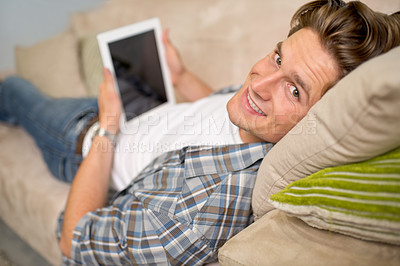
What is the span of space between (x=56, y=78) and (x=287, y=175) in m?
1.44

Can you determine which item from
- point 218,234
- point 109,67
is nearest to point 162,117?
point 109,67

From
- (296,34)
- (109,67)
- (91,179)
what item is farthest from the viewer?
(109,67)

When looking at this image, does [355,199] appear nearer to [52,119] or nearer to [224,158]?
[224,158]

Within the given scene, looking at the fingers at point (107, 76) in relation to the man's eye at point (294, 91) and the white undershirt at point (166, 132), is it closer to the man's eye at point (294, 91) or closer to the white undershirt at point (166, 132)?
the white undershirt at point (166, 132)

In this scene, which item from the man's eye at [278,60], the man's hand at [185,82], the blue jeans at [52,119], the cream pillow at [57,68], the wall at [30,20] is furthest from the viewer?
the wall at [30,20]

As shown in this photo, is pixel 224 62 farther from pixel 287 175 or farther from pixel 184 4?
pixel 287 175

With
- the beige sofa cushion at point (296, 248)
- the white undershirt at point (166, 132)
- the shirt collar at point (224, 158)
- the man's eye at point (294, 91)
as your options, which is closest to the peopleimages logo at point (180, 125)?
the white undershirt at point (166, 132)

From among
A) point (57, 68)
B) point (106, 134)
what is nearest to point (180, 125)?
point (106, 134)

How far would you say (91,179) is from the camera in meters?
1.09

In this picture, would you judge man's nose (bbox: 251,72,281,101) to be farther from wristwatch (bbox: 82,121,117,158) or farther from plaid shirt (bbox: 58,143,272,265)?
wristwatch (bbox: 82,121,117,158)

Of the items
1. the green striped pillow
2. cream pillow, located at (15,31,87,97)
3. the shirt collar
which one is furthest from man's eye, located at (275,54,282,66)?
cream pillow, located at (15,31,87,97)

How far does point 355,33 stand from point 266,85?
0.22 meters

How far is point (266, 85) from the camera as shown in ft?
2.64

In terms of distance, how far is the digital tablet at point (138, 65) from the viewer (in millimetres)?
1209
